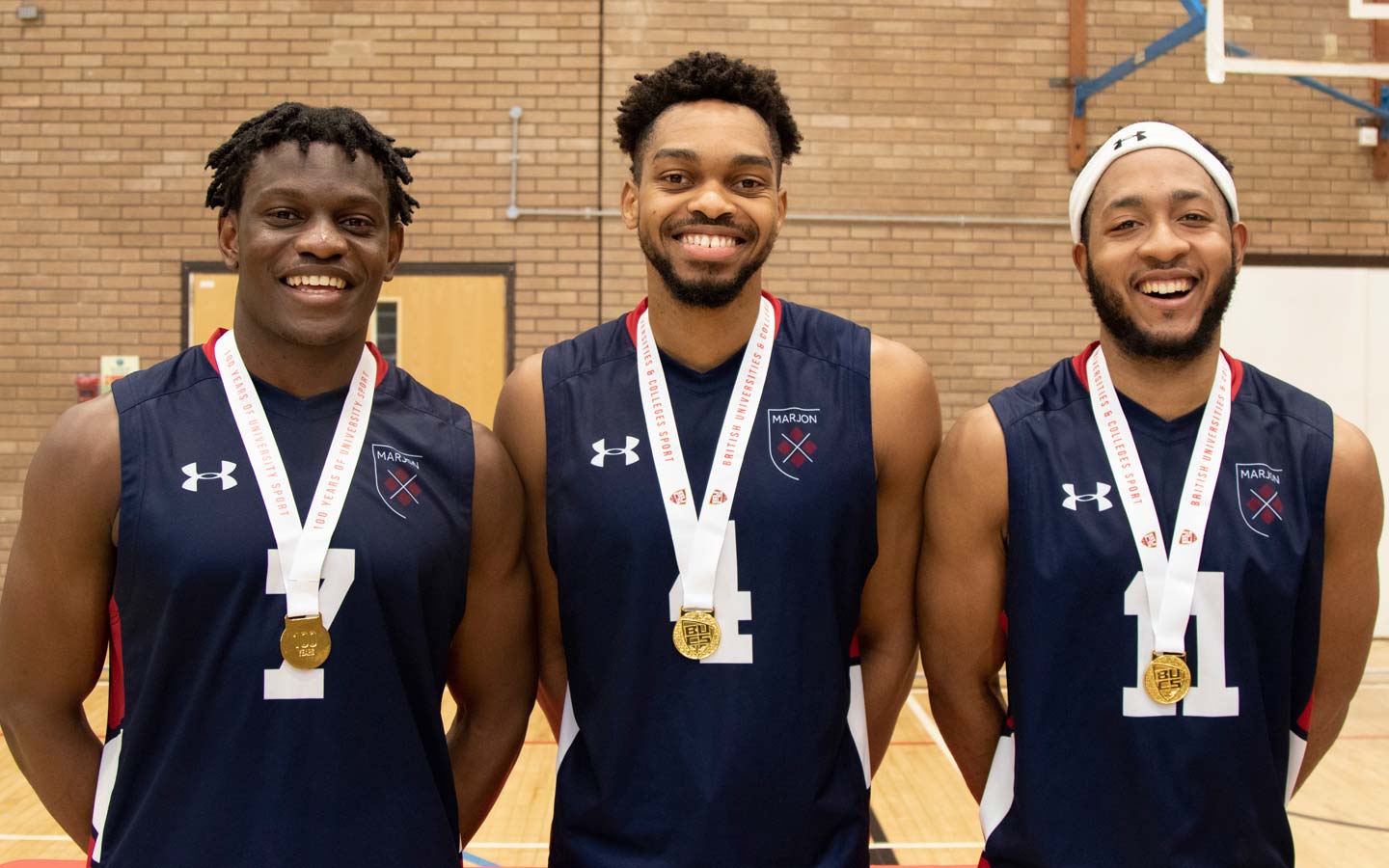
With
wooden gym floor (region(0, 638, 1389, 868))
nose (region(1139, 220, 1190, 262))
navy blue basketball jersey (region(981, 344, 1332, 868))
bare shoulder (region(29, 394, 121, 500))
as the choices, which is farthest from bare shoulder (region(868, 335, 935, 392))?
wooden gym floor (region(0, 638, 1389, 868))

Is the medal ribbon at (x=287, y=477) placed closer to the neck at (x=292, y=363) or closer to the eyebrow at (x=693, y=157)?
the neck at (x=292, y=363)

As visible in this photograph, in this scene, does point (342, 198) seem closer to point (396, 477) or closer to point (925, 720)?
point (396, 477)

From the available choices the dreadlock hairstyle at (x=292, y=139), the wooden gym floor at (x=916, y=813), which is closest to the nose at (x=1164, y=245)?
the dreadlock hairstyle at (x=292, y=139)

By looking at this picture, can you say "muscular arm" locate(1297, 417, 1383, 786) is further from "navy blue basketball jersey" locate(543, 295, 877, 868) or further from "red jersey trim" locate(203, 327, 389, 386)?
"red jersey trim" locate(203, 327, 389, 386)

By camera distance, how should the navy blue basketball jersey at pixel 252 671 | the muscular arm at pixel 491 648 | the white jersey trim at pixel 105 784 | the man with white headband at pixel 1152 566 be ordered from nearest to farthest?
the navy blue basketball jersey at pixel 252 671 → the white jersey trim at pixel 105 784 → the man with white headband at pixel 1152 566 → the muscular arm at pixel 491 648

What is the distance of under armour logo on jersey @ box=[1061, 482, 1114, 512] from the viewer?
1.97m

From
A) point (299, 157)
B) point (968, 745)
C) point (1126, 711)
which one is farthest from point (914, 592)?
point (299, 157)

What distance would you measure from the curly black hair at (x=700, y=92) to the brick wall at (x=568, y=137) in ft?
15.2

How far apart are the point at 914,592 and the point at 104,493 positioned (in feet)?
4.75

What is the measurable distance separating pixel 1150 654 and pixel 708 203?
1089mm

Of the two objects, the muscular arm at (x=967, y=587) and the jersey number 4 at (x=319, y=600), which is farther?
the muscular arm at (x=967, y=587)

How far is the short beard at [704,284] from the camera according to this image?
2018mm

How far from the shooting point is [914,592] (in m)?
2.21

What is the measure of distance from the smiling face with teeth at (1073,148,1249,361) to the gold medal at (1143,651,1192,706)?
1.75ft
